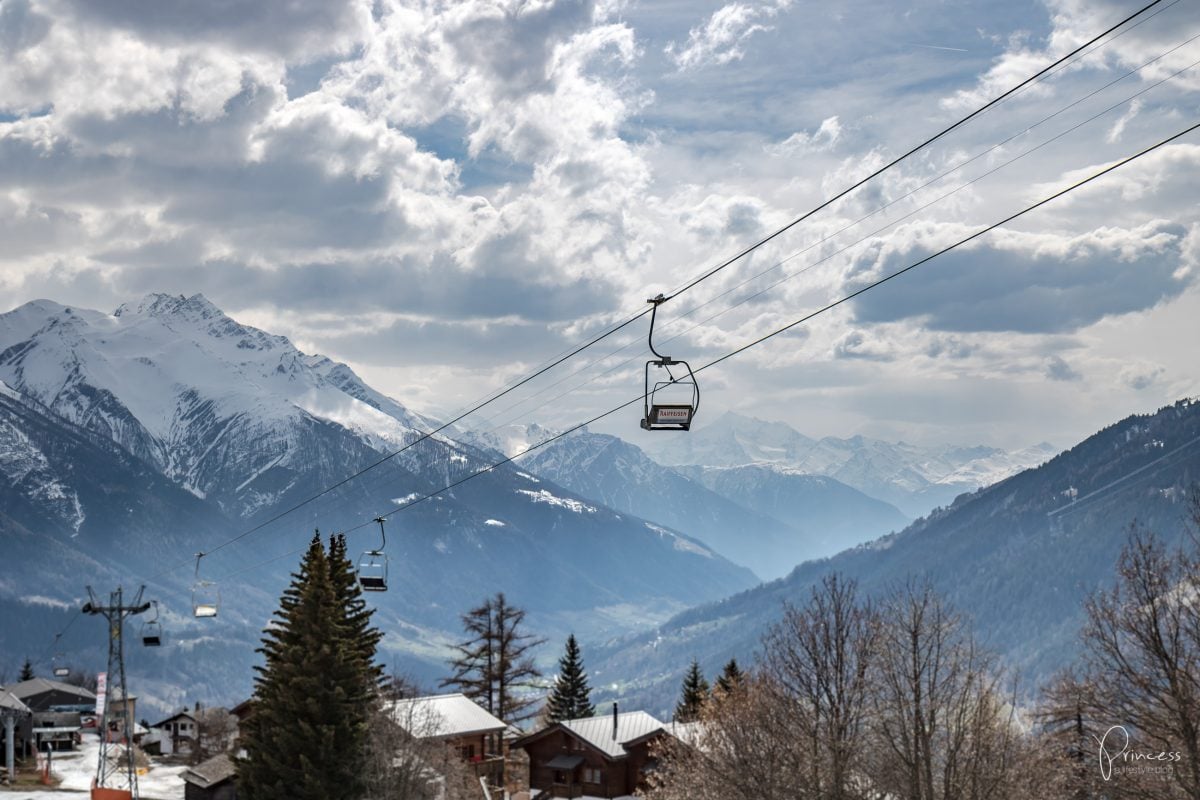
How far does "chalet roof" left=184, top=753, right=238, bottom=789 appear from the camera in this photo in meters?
75.6

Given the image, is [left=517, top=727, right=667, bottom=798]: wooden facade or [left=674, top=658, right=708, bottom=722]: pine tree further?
[left=517, top=727, right=667, bottom=798]: wooden facade

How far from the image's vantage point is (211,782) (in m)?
75.1

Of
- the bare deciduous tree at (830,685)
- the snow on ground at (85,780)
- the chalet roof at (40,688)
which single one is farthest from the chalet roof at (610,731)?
the chalet roof at (40,688)

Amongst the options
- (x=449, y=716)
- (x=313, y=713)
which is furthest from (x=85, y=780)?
(x=313, y=713)

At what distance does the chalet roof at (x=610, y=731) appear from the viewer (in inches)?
3319

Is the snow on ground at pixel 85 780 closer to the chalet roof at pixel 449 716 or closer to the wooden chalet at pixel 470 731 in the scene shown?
the chalet roof at pixel 449 716

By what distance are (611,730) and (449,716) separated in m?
13.9

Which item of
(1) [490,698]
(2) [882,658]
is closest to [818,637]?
(2) [882,658]

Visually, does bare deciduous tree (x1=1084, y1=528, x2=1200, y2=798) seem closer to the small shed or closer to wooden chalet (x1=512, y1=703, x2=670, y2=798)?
wooden chalet (x1=512, y1=703, x2=670, y2=798)

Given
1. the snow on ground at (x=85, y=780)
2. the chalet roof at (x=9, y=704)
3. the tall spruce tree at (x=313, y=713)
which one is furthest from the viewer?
the chalet roof at (x=9, y=704)

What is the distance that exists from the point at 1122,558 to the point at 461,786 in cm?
3592

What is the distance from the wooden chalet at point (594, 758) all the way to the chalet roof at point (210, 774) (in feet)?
68.4

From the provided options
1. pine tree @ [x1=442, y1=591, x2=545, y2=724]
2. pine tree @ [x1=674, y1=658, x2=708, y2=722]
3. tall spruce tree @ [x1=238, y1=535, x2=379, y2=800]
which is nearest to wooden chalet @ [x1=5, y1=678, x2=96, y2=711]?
pine tree @ [x1=442, y1=591, x2=545, y2=724]

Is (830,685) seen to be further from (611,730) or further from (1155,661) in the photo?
(611,730)
